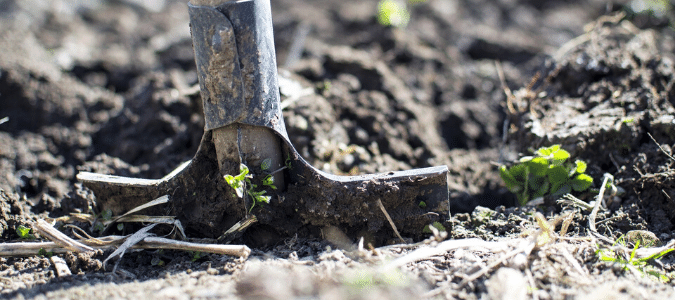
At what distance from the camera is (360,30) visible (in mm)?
4039

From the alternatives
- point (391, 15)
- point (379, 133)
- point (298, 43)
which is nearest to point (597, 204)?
point (379, 133)

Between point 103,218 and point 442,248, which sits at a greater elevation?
point 103,218

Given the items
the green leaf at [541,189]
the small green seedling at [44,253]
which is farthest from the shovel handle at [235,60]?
the green leaf at [541,189]

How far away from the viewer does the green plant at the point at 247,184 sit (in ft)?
5.25

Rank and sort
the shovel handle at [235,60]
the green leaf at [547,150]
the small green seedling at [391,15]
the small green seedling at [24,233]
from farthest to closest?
the small green seedling at [391,15], the green leaf at [547,150], the small green seedling at [24,233], the shovel handle at [235,60]

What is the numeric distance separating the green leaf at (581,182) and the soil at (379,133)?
0.05 m

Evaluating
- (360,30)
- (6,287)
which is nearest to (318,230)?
(6,287)

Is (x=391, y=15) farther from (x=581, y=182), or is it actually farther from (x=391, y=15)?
(x=581, y=182)

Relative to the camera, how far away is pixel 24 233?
1795 mm

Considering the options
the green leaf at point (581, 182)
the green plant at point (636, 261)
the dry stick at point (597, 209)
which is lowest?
the green plant at point (636, 261)

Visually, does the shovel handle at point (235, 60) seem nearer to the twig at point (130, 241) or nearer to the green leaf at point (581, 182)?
the twig at point (130, 241)

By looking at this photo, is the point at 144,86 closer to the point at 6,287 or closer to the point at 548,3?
the point at 6,287

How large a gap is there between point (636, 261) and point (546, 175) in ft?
1.72

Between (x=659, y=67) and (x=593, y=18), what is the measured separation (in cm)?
250
